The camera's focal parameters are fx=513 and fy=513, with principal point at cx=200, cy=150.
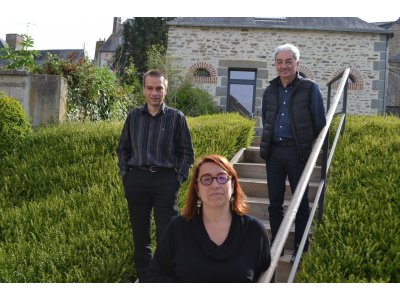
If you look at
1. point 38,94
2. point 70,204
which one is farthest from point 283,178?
point 38,94

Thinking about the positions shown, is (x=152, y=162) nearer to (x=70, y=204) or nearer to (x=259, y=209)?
(x=70, y=204)

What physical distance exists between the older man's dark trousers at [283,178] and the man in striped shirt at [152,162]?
2.30 ft

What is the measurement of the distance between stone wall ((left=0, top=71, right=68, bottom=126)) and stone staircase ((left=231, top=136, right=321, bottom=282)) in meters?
2.93

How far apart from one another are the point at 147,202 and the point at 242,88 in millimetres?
13045

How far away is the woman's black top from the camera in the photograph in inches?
92.0

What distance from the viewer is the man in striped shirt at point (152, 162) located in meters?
3.68

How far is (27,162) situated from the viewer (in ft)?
20.5

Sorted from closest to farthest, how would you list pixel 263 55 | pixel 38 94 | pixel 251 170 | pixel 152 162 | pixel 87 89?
pixel 152 162
pixel 251 170
pixel 38 94
pixel 87 89
pixel 263 55

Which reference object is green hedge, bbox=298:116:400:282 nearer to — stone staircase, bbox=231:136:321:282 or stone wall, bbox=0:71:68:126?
stone staircase, bbox=231:136:321:282

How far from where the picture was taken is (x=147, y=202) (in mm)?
3742

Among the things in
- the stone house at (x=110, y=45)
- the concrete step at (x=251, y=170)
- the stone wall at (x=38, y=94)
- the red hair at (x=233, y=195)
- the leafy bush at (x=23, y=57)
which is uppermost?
the stone house at (x=110, y=45)

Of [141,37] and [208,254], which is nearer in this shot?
[208,254]

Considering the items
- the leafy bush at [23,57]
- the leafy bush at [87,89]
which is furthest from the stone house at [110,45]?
the leafy bush at [23,57]

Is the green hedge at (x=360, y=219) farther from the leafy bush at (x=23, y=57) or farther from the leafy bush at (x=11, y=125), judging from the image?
the leafy bush at (x=23, y=57)
